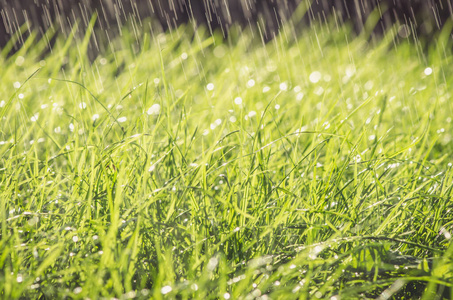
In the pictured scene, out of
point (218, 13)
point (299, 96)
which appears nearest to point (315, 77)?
point (299, 96)

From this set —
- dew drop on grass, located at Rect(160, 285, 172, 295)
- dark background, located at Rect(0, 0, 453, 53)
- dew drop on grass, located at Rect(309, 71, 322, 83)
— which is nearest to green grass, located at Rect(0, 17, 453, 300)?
dew drop on grass, located at Rect(160, 285, 172, 295)

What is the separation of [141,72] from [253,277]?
169 centimetres

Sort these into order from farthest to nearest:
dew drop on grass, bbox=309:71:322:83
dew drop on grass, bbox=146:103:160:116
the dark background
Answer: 1. the dark background
2. dew drop on grass, bbox=309:71:322:83
3. dew drop on grass, bbox=146:103:160:116

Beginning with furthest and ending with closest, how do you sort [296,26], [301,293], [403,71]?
1. [296,26]
2. [403,71]
3. [301,293]

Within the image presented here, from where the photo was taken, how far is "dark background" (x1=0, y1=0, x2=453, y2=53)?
3.83m

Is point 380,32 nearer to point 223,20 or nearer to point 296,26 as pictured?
point 296,26

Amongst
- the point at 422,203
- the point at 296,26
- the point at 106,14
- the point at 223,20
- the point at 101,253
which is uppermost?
the point at 106,14

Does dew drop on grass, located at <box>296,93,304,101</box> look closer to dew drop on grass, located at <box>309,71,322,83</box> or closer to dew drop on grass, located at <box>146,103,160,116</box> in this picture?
dew drop on grass, located at <box>309,71,322,83</box>

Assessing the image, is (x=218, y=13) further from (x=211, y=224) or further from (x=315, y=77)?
(x=211, y=224)

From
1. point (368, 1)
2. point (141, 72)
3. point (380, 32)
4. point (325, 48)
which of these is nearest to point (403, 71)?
point (325, 48)

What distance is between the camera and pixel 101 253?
821 millimetres

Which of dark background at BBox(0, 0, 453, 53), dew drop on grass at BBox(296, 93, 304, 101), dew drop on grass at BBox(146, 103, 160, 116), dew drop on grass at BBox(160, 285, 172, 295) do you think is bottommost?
dew drop on grass at BBox(160, 285, 172, 295)

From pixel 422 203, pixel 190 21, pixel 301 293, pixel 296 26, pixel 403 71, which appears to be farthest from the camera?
pixel 296 26

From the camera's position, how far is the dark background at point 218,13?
3.83 m
